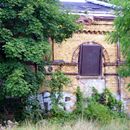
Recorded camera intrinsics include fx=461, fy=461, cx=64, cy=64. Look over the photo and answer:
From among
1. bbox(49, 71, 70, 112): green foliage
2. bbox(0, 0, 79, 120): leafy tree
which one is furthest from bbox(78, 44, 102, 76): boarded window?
bbox(0, 0, 79, 120): leafy tree

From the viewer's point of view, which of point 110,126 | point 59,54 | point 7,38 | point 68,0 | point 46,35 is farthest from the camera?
point 68,0

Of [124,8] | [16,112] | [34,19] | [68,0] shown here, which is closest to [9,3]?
[34,19]

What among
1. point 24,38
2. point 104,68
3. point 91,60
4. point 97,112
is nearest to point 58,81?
point 97,112

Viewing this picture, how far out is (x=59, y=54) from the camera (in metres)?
21.2

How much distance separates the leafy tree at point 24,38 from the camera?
53.6 ft

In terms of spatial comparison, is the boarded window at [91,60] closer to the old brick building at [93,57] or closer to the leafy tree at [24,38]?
the old brick building at [93,57]

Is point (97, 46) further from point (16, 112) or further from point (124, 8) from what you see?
point (124, 8)

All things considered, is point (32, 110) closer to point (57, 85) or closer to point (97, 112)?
point (57, 85)

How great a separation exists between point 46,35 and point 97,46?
175 inches

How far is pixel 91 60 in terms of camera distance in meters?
21.8

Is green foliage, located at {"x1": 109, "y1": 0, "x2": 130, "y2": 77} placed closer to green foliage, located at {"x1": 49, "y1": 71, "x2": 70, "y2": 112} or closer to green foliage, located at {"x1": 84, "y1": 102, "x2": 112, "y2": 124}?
green foliage, located at {"x1": 84, "y1": 102, "x2": 112, "y2": 124}

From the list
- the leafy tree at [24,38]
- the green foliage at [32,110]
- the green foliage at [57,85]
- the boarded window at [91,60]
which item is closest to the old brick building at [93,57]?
the boarded window at [91,60]

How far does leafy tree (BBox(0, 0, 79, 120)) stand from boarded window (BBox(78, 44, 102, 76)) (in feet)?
12.6

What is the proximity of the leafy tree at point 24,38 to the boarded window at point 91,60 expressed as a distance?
12.6 ft
